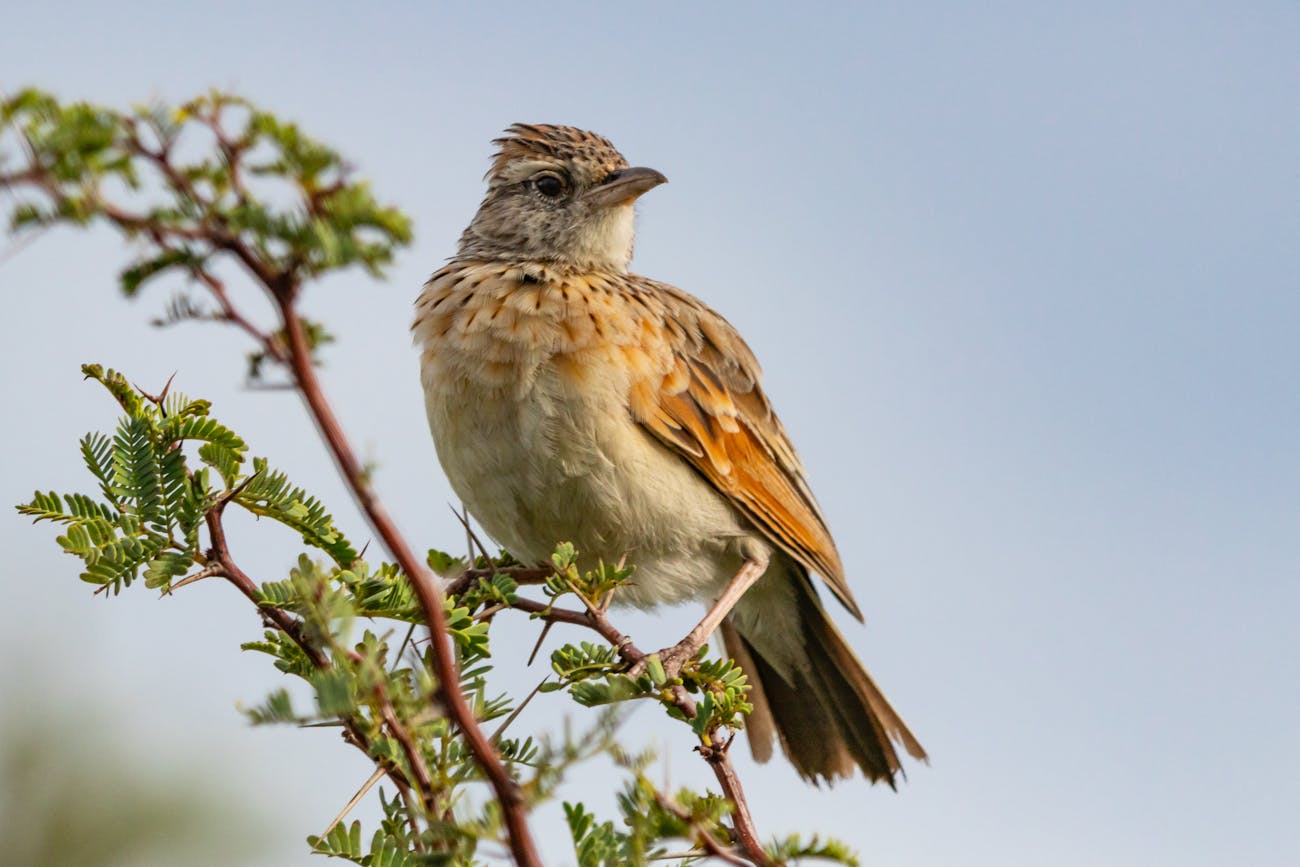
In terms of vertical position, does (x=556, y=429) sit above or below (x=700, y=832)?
above

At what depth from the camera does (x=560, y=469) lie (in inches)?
189

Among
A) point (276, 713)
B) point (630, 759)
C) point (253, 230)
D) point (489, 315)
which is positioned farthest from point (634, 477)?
point (253, 230)

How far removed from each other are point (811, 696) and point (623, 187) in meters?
2.13

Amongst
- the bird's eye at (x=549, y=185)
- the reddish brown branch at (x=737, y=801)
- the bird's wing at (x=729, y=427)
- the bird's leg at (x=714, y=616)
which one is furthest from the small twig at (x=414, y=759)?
the bird's eye at (x=549, y=185)

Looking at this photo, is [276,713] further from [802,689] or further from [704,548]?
[802,689]

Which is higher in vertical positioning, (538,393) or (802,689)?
(538,393)

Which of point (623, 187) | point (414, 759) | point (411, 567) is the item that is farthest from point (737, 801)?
point (623, 187)

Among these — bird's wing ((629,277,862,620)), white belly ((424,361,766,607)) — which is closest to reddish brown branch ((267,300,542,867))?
white belly ((424,361,766,607))

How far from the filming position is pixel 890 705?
5520 millimetres

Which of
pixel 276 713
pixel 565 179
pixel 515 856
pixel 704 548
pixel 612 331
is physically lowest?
pixel 515 856

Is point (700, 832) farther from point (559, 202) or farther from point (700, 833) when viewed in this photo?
point (559, 202)

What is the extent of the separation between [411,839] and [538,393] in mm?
2491

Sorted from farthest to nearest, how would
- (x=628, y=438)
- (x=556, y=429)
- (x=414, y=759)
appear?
(x=628, y=438) → (x=556, y=429) → (x=414, y=759)

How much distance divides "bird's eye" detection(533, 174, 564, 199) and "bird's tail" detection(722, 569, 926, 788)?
1774mm
